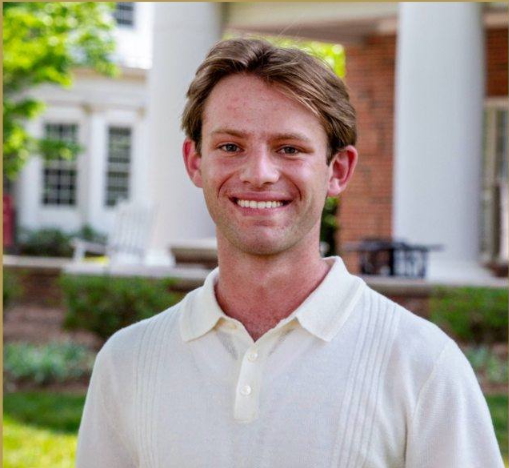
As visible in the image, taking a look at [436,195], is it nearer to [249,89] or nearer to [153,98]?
[153,98]

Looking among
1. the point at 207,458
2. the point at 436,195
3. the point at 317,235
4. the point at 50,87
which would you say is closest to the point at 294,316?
the point at 317,235

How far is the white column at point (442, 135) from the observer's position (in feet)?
32.5

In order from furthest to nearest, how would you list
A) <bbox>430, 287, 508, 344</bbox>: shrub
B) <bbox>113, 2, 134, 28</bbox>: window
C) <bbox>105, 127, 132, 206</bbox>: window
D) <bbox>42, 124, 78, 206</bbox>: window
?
<bbox>105, 127, 132, 206</bbox>: window
<bbox>42, 124, 78, 206</bbox>: window
<bbox>113, 2, 134, 28</bbox>: window
<bbox>430, 287, 508, 344</bbox>: shrub

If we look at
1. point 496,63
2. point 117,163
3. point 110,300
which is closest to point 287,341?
point 110,300

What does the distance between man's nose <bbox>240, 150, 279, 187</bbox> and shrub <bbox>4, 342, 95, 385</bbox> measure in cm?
754

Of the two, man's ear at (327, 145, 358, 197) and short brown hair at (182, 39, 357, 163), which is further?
man's ear at (327, 145, 358, 197)

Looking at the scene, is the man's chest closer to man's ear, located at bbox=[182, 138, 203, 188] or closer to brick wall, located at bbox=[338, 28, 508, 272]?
man's ear, located at bbox=[182, 138, 203, 188]

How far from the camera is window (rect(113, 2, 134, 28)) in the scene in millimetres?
24406

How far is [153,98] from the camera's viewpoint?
11.4 m

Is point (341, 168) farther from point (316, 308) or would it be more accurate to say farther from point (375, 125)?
point (375, 125)

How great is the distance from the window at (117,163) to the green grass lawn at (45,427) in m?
16.6

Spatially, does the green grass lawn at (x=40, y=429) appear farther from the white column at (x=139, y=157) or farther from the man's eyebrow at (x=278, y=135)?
the white column at (x=139, y=157)

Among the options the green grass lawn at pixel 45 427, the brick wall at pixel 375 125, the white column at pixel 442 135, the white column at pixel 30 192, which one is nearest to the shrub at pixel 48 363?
the green grass lawn at pixel 45 427

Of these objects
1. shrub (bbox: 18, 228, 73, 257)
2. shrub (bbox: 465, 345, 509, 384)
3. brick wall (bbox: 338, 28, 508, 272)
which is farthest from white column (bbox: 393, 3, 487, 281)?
shrub (bbox: 18, 228, 73, 257)
